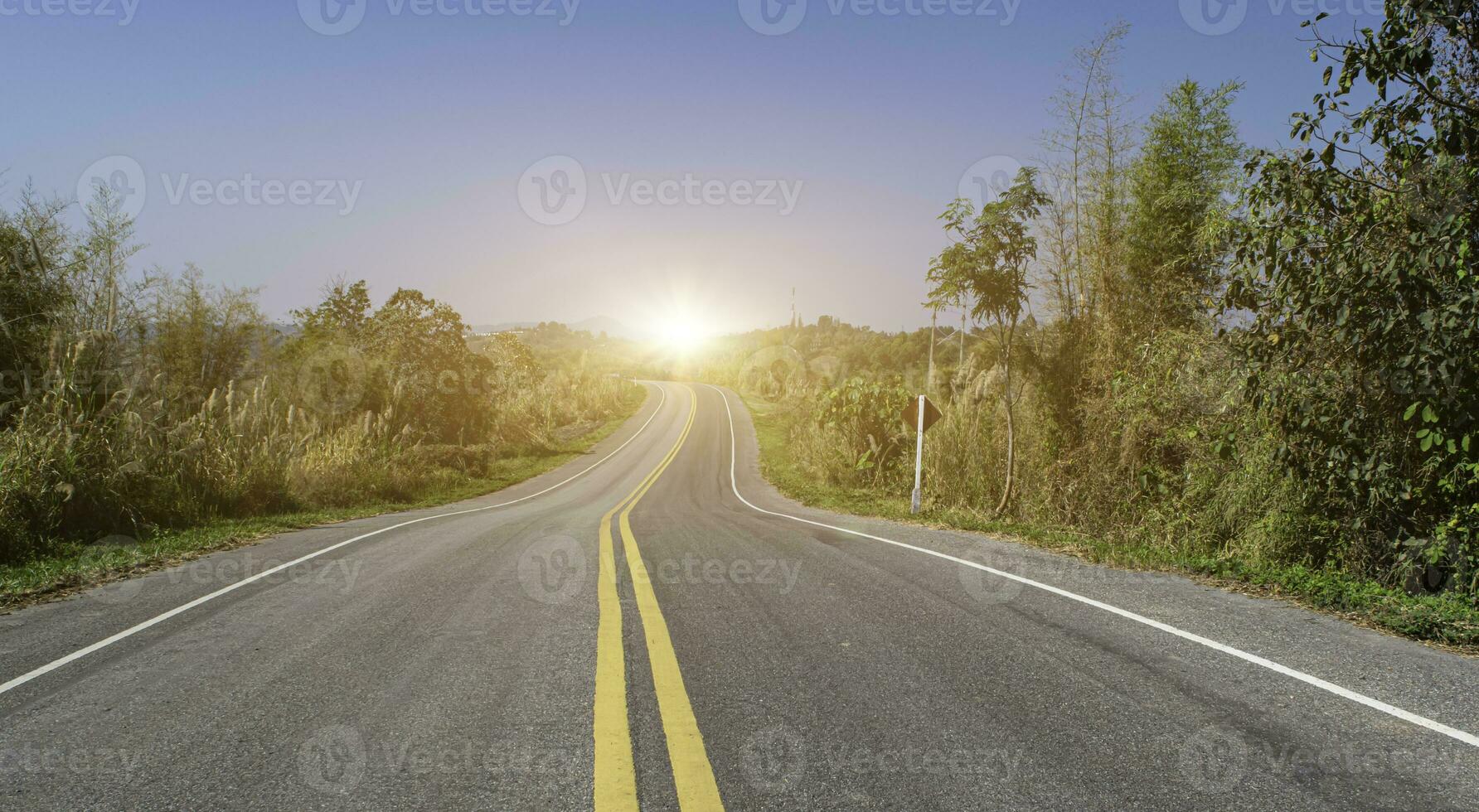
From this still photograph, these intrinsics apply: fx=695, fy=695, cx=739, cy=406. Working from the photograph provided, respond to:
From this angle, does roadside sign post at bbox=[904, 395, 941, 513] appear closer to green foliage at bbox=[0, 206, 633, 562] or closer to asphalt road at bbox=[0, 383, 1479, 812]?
asphalt road at bbox=[0, 383, 1479, 812]

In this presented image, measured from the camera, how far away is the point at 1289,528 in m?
7.65

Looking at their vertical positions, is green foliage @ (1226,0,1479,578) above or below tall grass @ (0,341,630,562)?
above

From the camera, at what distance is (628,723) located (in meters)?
3.03

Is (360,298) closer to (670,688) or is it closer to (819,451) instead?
(819,451)

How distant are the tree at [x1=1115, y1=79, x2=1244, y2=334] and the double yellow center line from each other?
10533 mm

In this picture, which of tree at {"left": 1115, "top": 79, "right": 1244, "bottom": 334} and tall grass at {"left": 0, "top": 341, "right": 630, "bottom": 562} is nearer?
tall grass at {"left": 0, "top": 341, "right": 630, "bottom": 562}

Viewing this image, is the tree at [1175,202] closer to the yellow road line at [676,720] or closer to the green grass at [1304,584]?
the green grass at [1304,584]

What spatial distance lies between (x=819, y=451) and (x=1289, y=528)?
17471 millimetres

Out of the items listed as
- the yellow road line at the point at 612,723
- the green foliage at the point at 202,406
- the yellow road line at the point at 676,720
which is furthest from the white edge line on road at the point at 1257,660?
the green foliage at the point at 202,406

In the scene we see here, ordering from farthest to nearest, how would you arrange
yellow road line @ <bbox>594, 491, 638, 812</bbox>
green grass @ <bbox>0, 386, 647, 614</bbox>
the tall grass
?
the tall grass < green grass @ <bbox>0, 386, 647, 614</bbox> < yellow road line @ <bbox>594, 491, 638, 812</bbox>

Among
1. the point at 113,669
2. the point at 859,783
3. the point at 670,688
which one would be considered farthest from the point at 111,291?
the point at 859,783

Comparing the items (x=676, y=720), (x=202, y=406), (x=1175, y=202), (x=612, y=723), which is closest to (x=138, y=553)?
(x=612, y=723)

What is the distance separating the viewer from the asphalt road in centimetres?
254

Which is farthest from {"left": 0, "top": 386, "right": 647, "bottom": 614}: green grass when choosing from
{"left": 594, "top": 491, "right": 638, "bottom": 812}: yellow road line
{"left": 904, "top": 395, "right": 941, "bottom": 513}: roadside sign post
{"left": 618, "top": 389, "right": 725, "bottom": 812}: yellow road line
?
{"left": 904, "top": 395, "right": 941, "bottom": 513}: roadside sign post
